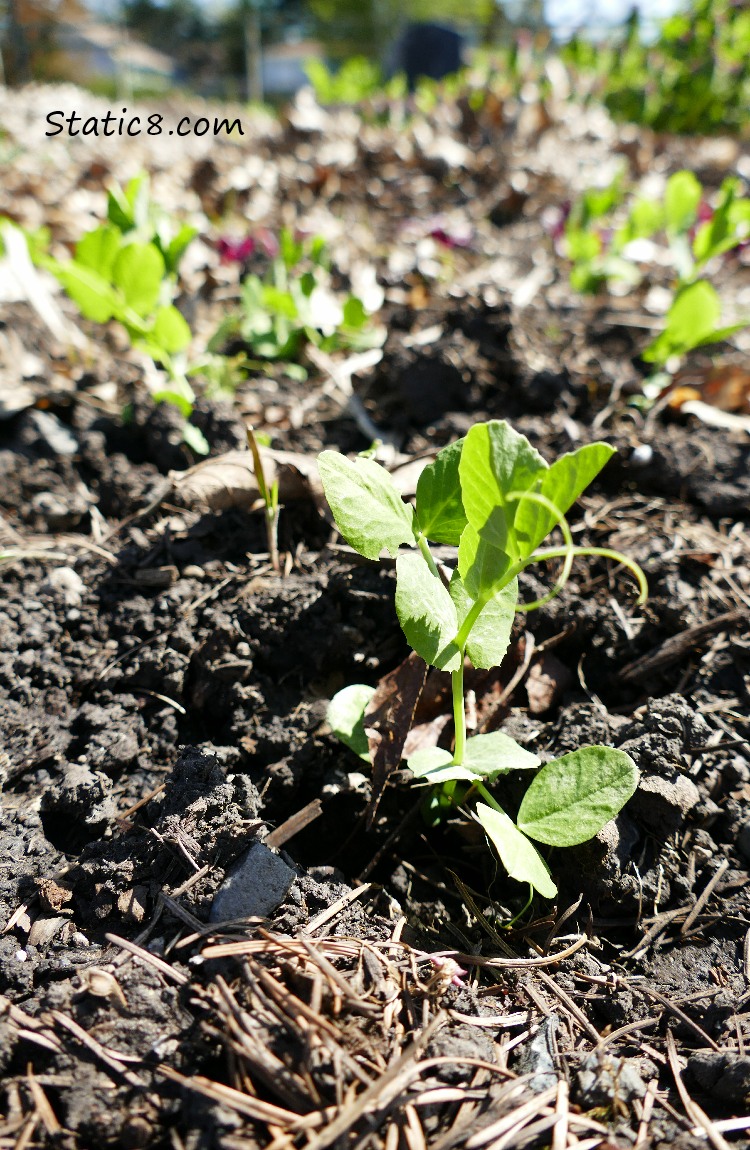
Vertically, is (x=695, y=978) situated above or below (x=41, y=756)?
below

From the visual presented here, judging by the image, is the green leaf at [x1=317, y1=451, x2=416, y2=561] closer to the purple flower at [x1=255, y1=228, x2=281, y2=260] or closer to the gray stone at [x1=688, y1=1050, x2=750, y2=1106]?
the gray stone at [x1=688, y1=1050, x2=750, y2=1106]

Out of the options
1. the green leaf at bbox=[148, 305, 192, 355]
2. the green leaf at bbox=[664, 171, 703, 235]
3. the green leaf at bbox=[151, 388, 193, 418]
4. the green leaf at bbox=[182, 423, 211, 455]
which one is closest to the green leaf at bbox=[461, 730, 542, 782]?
the green leaf at bbox=[182, 423, 211, 455]

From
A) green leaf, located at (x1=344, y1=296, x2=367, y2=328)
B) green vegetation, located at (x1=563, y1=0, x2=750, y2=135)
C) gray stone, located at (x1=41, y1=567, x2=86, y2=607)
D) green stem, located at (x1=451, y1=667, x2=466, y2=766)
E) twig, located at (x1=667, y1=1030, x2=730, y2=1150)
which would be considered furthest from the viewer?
green vegetation, located at (x1=563, y1=0, x2=750, y2=135)

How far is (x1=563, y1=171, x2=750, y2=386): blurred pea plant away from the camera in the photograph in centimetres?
211

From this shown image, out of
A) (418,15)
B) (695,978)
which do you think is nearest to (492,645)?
(695,978)

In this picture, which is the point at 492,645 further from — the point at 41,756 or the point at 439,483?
the point at 41,756

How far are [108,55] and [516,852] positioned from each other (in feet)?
64.0

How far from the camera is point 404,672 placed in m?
1.31

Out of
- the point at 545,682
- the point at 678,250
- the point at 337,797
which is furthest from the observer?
the point at 678,250

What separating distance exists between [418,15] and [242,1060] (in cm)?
3415

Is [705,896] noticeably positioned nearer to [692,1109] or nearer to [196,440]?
[692,1109]

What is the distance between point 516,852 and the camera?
1.02 meters

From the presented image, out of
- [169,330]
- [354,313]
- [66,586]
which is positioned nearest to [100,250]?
[169,330]

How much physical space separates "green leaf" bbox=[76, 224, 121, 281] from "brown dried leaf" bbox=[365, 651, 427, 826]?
4.23ft
